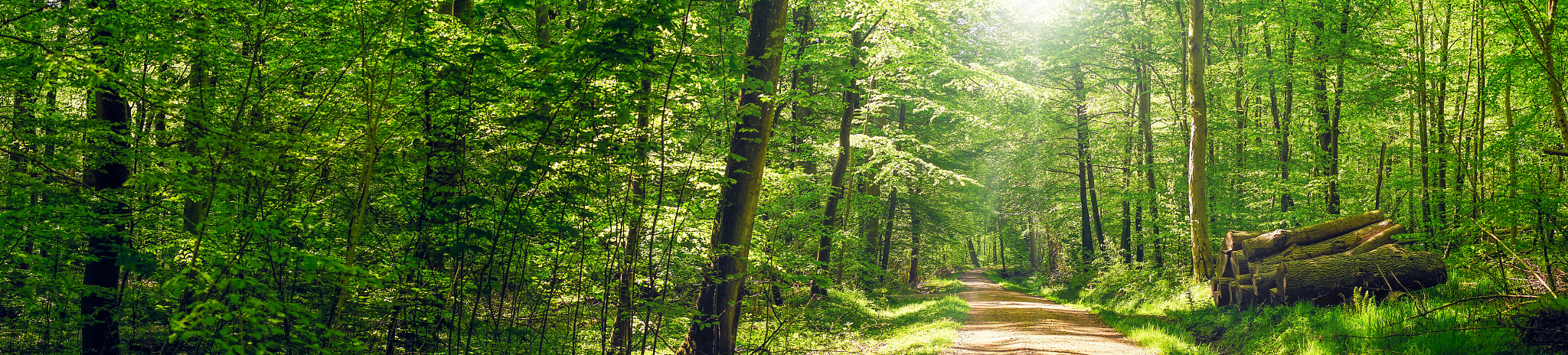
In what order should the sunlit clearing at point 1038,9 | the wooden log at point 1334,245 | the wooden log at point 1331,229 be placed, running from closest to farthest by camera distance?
the wooden log at point 1334,245, the wooden log at point 1331,229, the sunlit clearing at point 1038,9

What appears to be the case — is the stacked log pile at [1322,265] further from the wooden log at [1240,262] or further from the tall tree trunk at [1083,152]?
the tall tree trunk at [1083,152]

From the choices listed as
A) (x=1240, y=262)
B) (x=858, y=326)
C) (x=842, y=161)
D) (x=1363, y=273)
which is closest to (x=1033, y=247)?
(x=842, y=161)

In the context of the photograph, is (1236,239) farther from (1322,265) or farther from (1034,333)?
(1034,333)

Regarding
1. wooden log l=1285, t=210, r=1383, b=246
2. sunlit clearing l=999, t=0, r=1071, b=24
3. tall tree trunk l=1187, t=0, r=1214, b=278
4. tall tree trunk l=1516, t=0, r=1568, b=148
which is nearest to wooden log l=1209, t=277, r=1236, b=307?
tall tree trunk l=1187, t=0, r=1214, b=278

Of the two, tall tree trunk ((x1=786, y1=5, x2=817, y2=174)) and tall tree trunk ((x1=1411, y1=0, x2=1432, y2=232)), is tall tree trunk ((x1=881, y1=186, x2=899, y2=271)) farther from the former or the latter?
tall tree trunk ((x1=1411, y1=0, x2=1432, y2=232))

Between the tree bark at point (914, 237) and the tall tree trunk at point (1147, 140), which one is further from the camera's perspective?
the tree bark at point (914, 237)

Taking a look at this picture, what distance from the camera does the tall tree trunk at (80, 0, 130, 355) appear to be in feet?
17.7

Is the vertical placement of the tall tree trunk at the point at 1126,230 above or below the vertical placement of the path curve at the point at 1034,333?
above

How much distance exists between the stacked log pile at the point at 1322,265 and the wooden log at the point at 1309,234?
0.03ft

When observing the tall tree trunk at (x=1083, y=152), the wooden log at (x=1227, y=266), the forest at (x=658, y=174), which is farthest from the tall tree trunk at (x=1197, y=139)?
the tall tree trunk at (x=1083, y=152)

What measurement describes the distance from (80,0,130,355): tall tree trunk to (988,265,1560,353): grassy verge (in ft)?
37.0

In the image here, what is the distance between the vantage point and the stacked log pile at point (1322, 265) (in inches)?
359

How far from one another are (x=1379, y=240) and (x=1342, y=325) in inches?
125

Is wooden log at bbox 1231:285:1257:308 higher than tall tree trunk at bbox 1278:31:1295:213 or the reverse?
the reverse
